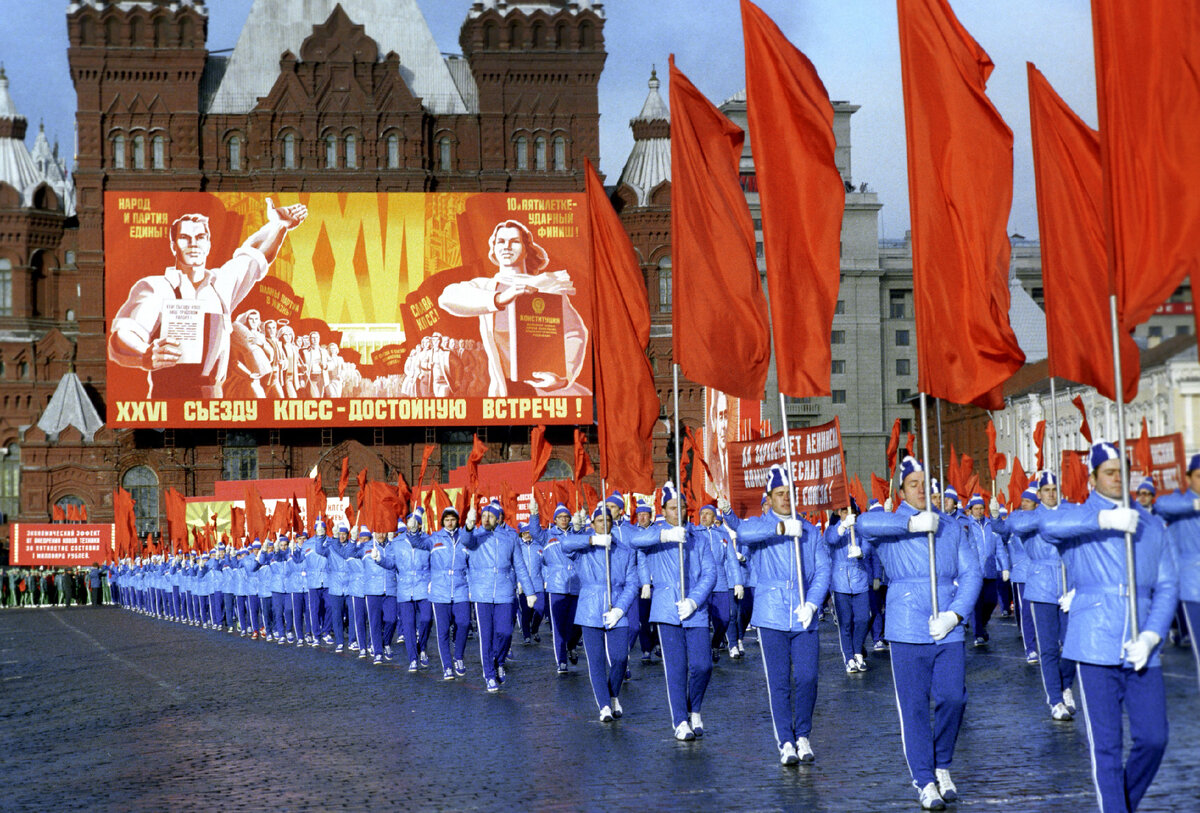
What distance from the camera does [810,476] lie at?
A: 13.1 metres

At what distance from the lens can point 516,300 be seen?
55875 mm

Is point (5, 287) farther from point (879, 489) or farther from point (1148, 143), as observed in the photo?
point (1148, 143)

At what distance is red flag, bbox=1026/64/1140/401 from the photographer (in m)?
9.05

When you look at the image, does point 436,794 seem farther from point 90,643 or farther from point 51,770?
point 90,643

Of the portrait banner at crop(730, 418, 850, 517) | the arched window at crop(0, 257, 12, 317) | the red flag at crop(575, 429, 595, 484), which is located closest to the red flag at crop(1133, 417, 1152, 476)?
the portrait banner at crop(730, 418, 850, 517)

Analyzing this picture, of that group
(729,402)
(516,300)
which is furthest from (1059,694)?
(516,300)

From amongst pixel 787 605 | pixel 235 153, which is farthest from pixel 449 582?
pixel 235 153

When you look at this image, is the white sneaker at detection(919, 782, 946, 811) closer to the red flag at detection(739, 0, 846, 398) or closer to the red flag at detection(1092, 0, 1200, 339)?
the red flag at detection(1092, 0, 1200, 339)

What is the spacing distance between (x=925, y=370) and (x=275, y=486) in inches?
1630

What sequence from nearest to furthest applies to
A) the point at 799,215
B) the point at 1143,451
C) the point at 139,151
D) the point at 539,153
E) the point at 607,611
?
1. the point at 1143,451
2. the point at 799,215
3. the point at 607,611
4. the point at 139,151
5. the point at 539,153

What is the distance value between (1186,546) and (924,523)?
1.92 m

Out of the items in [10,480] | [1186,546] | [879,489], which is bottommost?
[10,480]

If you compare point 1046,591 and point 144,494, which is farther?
point 144,494

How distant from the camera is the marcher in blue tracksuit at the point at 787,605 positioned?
32.8ft
